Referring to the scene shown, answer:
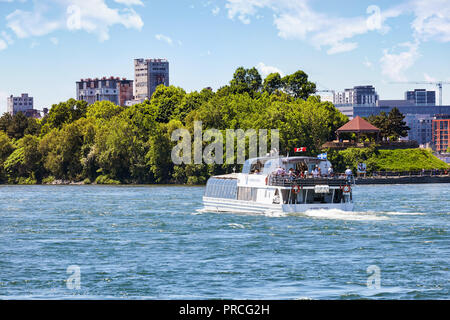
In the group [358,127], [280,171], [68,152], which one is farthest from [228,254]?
[358,127]

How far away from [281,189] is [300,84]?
4698 inches

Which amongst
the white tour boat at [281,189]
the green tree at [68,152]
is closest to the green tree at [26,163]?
the green tree at [68,152]

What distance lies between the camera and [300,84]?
174m

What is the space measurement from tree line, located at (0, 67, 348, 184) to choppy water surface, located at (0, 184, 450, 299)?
71.5m

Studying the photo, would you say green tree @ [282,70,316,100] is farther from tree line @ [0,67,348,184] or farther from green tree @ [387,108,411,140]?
green tree @ [387,108,411,140]

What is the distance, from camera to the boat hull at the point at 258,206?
57.4m

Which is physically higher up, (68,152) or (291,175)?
(68,152)

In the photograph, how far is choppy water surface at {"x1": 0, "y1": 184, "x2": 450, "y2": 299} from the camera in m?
26.9

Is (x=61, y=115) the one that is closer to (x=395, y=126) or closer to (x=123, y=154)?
(x=123, y=154)

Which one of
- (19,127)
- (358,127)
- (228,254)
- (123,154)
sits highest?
(19,127)

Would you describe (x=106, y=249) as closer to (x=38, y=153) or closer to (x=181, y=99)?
(x=38, y=153)

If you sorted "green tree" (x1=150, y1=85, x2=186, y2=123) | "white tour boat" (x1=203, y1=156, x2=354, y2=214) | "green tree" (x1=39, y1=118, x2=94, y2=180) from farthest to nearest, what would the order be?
"green tree" (x1=150, y1=85, x2=186, y2=123), "green tree" (x1=39, y1=118, x2=94, y2=180), "white tour boat" (x1=203, y1=156, x2=354, y2=214)

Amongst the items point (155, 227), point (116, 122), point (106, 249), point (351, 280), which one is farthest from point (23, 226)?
point (116, 122)

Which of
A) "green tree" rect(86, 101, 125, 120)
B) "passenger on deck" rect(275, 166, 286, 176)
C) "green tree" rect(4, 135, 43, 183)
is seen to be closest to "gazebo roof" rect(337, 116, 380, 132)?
"green tree" rect(86, 101, 125, 120)
